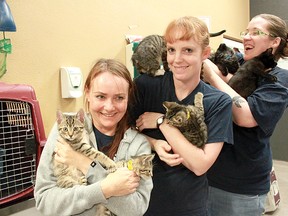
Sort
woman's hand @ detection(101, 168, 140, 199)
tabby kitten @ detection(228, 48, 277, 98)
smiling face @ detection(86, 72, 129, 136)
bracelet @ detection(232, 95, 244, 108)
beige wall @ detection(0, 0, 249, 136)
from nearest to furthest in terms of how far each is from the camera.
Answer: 1. woman's hand @ detection(101, 168, 140, 199)
2. smiling face @ detection(86, 72, 129, 136)
3. bracelet @ detection(232, 95, 244, 108)
4. beige wall @ detection(0, 0, 249, 136)
5. tabby kitten @ detection(228, 48, 277, 98)

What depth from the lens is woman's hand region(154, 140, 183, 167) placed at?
1.02 meters

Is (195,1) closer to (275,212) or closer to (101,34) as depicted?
(101,34)

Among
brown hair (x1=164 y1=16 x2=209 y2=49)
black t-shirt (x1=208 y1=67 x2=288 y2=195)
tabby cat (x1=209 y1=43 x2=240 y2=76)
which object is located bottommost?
black t-shirt (x1=208 y1=67 x2=288 y2=195)

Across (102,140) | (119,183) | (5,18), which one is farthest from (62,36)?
(119,183)

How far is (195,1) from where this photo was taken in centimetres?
256

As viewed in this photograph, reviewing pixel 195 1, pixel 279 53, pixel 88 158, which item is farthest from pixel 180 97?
pixel 195 1

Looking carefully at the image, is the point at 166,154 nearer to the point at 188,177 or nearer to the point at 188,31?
the point at 188,177

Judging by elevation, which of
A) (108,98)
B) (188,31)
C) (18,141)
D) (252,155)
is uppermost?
(188,31)

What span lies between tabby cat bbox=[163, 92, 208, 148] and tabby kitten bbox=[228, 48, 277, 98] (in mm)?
492

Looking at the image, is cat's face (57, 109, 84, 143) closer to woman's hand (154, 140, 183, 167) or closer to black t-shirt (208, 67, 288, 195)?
woman's hand (154, 140, 183, 167)

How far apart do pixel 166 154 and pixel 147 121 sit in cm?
16

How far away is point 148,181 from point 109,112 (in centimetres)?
26

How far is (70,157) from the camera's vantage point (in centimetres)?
94

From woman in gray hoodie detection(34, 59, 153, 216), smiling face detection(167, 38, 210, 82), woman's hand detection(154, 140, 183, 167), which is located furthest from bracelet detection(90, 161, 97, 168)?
smiling face detection(167, 38, 210, 82)
